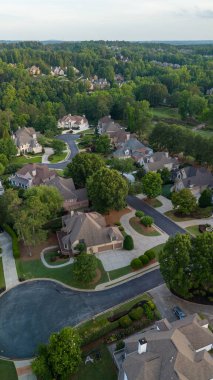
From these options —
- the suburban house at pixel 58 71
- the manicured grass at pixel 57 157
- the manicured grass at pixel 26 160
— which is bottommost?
the manicured grass at pixel 26 160

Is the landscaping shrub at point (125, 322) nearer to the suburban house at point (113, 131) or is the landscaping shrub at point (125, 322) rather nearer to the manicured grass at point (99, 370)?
the manicured grass at point (99, 370)

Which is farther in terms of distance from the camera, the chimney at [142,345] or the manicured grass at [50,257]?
the manicured grass at [50,257]

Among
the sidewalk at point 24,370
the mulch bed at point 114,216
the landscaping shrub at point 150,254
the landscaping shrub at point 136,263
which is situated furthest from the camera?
the mulch bed at point 114,216

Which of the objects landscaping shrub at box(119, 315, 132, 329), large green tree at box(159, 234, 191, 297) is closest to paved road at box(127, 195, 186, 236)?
large green tree at box(159, 234, 191, 297)

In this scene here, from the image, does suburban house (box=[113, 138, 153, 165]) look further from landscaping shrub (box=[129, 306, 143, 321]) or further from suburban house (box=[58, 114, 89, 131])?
landscaping shrub (box=[129, 306, 143, 321])

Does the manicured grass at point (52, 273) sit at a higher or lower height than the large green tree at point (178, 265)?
lower

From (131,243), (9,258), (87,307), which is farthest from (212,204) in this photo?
(9,258)

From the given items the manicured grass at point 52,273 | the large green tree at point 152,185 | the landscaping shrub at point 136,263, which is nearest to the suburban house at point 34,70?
the large green tree at point 152,185
